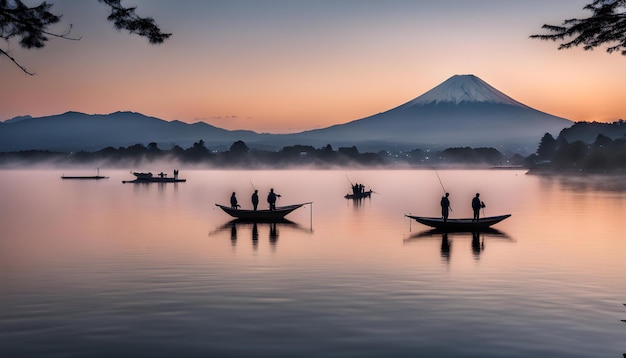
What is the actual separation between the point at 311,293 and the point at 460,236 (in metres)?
22.8

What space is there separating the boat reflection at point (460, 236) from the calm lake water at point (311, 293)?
0.52 ft

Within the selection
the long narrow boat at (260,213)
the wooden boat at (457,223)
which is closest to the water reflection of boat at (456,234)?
the wooden boat at (457,223)

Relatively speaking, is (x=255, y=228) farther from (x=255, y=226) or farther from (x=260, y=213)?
(x=260, y=213)

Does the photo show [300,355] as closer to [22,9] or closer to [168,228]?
[22,9]

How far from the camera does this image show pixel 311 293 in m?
24.5

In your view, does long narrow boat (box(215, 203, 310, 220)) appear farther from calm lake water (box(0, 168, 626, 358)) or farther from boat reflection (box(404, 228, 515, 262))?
boat reflection (box(404, 228, 515, 262))

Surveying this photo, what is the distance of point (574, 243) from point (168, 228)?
95.8ft

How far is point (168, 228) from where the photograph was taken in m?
53.2

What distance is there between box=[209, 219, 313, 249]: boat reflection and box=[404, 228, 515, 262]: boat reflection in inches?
334

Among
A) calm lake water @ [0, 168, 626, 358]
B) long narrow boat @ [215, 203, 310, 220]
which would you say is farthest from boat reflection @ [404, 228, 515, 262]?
long narrow boat @ [215, 203, 310, 220]

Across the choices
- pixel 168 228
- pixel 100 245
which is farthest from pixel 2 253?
pixel 168 228

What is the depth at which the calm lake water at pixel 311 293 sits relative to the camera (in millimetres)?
17453

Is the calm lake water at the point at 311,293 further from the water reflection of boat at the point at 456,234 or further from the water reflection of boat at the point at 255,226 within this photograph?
the water reflection of boat at the point at 255,226

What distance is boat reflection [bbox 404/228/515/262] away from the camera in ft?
130
